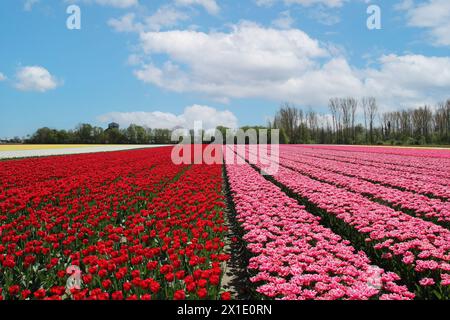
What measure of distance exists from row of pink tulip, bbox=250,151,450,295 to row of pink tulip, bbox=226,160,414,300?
1.21 feet

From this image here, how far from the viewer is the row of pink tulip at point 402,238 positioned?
4391mm

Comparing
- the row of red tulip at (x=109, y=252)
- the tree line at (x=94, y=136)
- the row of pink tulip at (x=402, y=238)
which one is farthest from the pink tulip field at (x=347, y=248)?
the tree line at (x=94, y=136)

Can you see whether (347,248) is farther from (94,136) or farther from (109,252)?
(94,136)

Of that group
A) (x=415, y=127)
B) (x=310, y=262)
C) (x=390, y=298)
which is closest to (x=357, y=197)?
(x=310, y=262)

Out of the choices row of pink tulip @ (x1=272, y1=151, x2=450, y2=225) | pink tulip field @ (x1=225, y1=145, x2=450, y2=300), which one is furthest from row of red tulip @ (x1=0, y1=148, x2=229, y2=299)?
row of pink tulip @ (x1=272, y1=151, x2=450, y2=225)

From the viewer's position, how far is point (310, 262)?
4.63 m

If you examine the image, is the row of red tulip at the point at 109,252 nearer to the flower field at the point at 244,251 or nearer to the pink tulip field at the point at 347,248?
the flower field at the point at 244,251

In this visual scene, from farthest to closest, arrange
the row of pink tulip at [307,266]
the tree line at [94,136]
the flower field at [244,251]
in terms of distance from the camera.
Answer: the tree line at [94,136] → the flower field at [244,251] → the row of pink tulip at [307,266]

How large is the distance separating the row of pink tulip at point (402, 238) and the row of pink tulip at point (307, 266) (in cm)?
37

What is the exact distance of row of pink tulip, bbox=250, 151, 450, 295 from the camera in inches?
173

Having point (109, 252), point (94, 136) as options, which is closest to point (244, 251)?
point (109, 252)

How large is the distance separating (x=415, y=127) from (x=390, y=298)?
110260 millimetres

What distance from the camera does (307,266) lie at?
4504 millimetres
